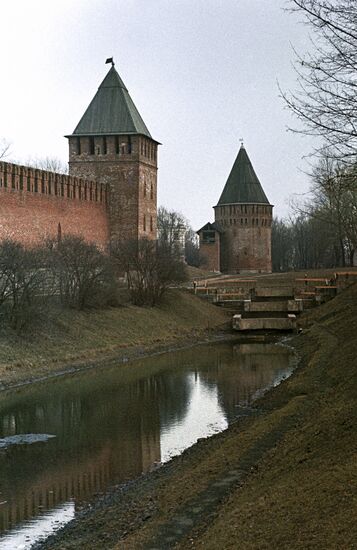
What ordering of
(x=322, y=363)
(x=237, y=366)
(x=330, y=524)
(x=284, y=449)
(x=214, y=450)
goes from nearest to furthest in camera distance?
(x=330, y=524), (x=284, y=449), (x=214, y=450), (x=322, y=363), (x=237, y=366)

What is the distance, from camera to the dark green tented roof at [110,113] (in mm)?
36781

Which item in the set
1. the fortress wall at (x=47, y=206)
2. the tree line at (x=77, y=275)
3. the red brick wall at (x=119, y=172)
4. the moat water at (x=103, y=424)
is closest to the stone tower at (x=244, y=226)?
the red brick wall at (x=119, y=172)

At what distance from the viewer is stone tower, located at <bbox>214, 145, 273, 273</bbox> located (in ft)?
180

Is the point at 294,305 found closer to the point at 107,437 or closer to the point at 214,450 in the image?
the point at 107,437

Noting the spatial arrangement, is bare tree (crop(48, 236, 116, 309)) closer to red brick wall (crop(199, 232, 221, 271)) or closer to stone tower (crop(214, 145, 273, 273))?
red brick wall (crop(199, 232, 221, 271))

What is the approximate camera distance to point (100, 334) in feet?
80.7

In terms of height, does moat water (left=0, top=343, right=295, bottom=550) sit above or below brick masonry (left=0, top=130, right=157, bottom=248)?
below

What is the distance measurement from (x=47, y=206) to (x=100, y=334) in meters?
8.70

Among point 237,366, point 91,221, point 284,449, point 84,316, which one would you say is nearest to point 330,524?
point 284,449

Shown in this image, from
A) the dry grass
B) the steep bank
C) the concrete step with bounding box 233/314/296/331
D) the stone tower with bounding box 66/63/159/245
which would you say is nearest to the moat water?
the steep bank

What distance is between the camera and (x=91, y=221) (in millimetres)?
35375

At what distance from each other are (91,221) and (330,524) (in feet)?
100

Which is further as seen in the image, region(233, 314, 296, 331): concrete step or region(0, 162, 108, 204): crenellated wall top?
region(233, 314, 296, 331): concrete step

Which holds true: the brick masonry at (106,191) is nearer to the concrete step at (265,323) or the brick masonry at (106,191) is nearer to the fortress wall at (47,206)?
the fortress wall at (47,206)
